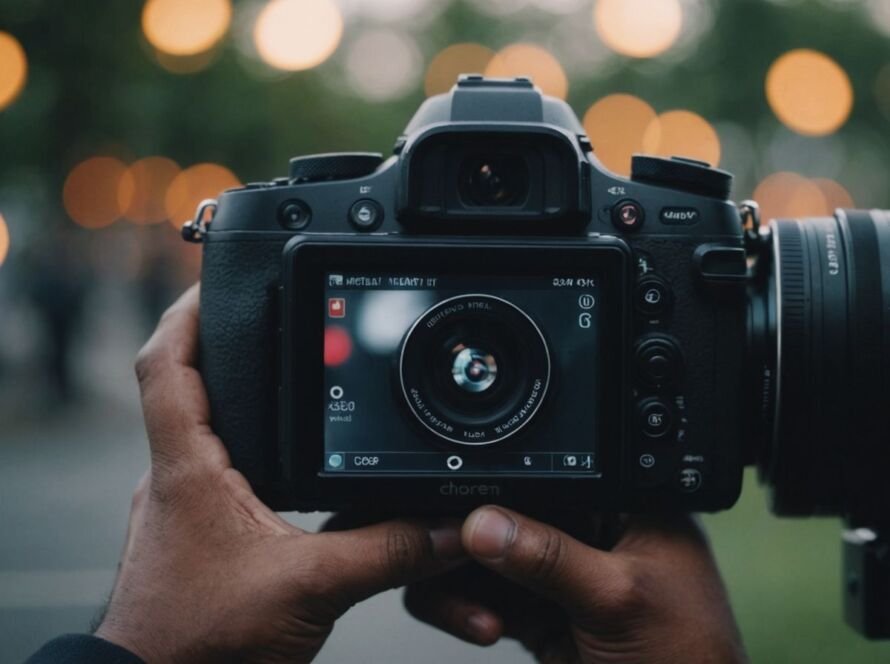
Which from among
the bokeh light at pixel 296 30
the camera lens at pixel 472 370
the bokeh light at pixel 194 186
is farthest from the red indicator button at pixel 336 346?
the bokeh light at pixel 194 186

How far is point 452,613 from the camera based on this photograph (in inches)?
88.7

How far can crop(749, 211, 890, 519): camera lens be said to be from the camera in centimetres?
210

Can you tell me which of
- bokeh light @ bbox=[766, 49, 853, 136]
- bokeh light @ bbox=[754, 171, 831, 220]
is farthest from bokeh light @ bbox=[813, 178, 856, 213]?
bokeh light @ bbox=[766, 49, 853, 136]

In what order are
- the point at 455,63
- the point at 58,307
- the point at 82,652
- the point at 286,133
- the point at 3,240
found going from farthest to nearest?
the point at 455,63
the point at 286,133
the point at 3,240
the point at 58,307
the point at 82,652

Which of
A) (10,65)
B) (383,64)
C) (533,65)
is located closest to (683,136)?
(533,65)

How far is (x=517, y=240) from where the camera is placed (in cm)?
199

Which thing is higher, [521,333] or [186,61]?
[186,61]

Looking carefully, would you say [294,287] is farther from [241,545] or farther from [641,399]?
[641,399]

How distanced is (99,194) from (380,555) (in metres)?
28.0

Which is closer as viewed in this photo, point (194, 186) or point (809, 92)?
point (809, 92)

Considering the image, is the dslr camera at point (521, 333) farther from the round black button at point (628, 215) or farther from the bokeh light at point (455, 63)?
the bokeh light at point (455, 63)

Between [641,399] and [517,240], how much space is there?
1.08ft

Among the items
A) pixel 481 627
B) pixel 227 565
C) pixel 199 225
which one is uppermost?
pixel 199 225

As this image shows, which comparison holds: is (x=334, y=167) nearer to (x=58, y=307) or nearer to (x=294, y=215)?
(x=294, y=215)
